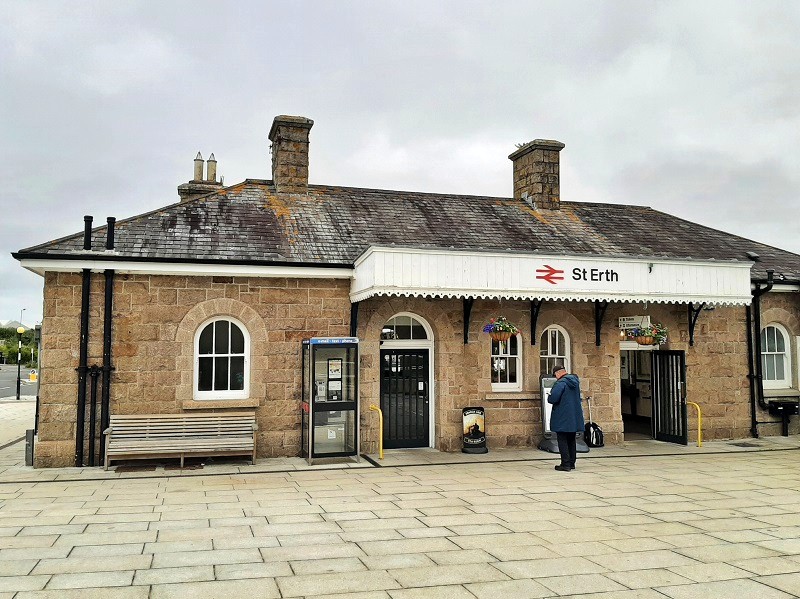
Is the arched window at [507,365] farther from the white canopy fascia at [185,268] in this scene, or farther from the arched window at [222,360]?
the arched window at [222,360]

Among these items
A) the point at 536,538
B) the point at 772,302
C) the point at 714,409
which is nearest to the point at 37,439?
the point at 536,538

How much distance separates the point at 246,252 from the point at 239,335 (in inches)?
58.0

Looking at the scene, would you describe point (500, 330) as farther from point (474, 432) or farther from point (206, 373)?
point (206, 373)

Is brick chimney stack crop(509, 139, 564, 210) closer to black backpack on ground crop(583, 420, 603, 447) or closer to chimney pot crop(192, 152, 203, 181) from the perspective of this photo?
black backpack on ground crop(583, 420, 603, 447)

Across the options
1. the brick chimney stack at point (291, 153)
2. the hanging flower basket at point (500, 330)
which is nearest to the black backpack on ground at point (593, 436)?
the hanging flower basket at point (500, 330)

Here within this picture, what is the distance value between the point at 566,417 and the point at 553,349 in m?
3.19

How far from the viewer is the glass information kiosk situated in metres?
11.1

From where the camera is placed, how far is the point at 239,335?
11672 mm

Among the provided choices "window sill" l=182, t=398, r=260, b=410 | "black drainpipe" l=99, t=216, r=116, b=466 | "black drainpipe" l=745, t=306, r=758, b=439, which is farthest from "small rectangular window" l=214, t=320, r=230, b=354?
"black drainpipe" l=745, t=306, r=758, b=439

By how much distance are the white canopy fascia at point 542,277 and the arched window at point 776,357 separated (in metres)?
3.30

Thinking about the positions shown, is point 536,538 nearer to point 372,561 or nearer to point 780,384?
point 372,561

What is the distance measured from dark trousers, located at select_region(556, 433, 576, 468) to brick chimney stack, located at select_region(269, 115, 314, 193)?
762 cm

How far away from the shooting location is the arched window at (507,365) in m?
12.9

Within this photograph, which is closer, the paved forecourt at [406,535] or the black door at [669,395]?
the paved forecourt at [406,535]
